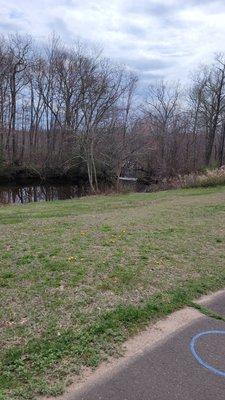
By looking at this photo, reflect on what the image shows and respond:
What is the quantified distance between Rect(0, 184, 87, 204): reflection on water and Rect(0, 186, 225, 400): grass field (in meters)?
21.4

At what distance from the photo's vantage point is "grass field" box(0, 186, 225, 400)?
3.33 m

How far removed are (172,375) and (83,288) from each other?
179cm

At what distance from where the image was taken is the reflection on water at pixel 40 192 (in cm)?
2954

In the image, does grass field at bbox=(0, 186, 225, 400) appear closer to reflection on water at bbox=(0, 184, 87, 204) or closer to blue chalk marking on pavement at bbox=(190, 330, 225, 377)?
blue chalk marking on pavement at bbox=(190, 330, 225, 377)

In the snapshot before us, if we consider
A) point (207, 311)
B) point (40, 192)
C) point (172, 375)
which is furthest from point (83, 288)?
point (40, 192)

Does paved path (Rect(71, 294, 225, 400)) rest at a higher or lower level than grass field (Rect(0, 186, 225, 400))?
lower

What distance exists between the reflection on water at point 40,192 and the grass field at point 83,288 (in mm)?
21360

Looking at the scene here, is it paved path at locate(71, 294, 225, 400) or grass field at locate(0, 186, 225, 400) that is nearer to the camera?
paved path at locate(71, 294, 225, 400)

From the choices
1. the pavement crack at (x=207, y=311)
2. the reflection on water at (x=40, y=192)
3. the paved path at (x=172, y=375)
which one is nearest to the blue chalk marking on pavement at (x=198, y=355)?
the paved path at (x=172, y=375)

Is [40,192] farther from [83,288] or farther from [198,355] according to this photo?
[198,355]

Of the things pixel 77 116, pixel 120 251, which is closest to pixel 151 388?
pixel 120 251

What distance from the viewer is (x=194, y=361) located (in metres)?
3.41

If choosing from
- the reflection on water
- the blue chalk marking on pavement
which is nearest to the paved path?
the blue chalk marking on pavement

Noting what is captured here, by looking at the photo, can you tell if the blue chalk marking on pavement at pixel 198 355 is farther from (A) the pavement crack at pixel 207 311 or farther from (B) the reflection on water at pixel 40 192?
(B) the reflection on water at pixel 40 192
